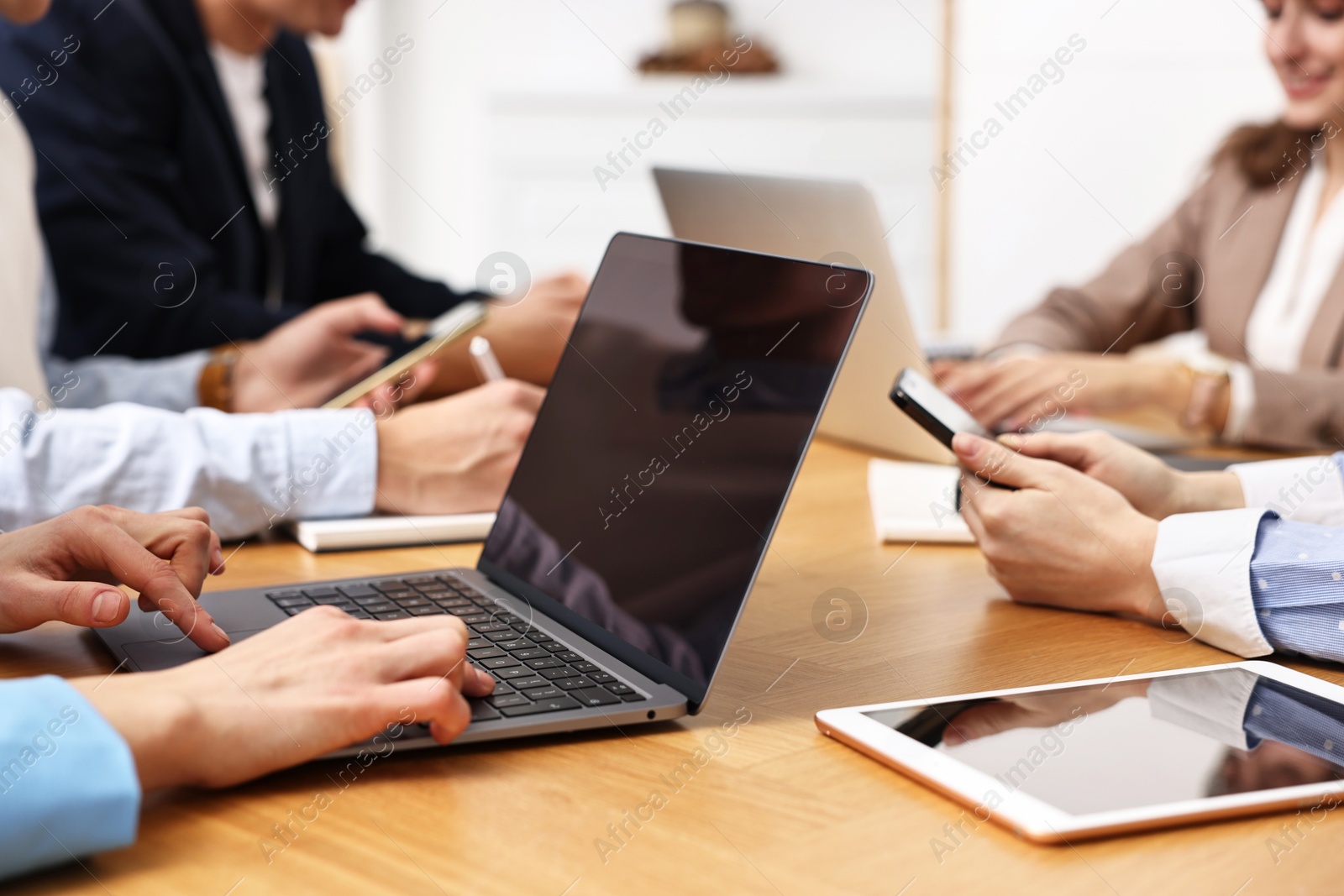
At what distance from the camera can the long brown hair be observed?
6.37ft

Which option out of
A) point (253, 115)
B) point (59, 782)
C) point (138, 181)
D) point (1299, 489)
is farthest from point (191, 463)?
point (253, 115)

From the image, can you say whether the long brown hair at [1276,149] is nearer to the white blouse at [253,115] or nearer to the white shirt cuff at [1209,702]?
the white shirt cuff at [1209,702]

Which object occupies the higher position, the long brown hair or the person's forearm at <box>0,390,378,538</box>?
the long brown hair

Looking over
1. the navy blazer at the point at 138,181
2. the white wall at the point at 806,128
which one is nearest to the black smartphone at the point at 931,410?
the navy blazer at the point at 138,181

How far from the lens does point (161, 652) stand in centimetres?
67

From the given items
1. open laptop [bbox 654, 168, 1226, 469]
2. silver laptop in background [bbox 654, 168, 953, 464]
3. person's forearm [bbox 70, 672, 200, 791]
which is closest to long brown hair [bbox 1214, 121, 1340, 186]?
open laptop [bbox 654, 168, 1226, 469]

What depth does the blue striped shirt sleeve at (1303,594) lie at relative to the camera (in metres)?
0.70

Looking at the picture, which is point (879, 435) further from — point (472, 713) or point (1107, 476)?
point (472, 713)

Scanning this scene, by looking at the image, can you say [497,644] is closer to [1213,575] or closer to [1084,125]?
[1213,575]

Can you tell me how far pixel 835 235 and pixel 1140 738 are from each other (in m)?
0.71

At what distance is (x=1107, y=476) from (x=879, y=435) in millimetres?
428

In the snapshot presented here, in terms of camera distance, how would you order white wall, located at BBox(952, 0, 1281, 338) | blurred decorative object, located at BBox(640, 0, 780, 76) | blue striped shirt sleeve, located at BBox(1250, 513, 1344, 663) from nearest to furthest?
blue striped shirt sleeve, located at BBox(1250, 513, 1344, 663), white wall, located at BBox(952, 0, 1281, 338), blurred decorative object, located at BBox(640, 0, 780, 76)

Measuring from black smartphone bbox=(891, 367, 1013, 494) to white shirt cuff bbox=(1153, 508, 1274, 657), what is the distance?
0.39 feet

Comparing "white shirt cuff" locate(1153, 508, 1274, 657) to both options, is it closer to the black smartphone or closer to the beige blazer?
the black smartphone
